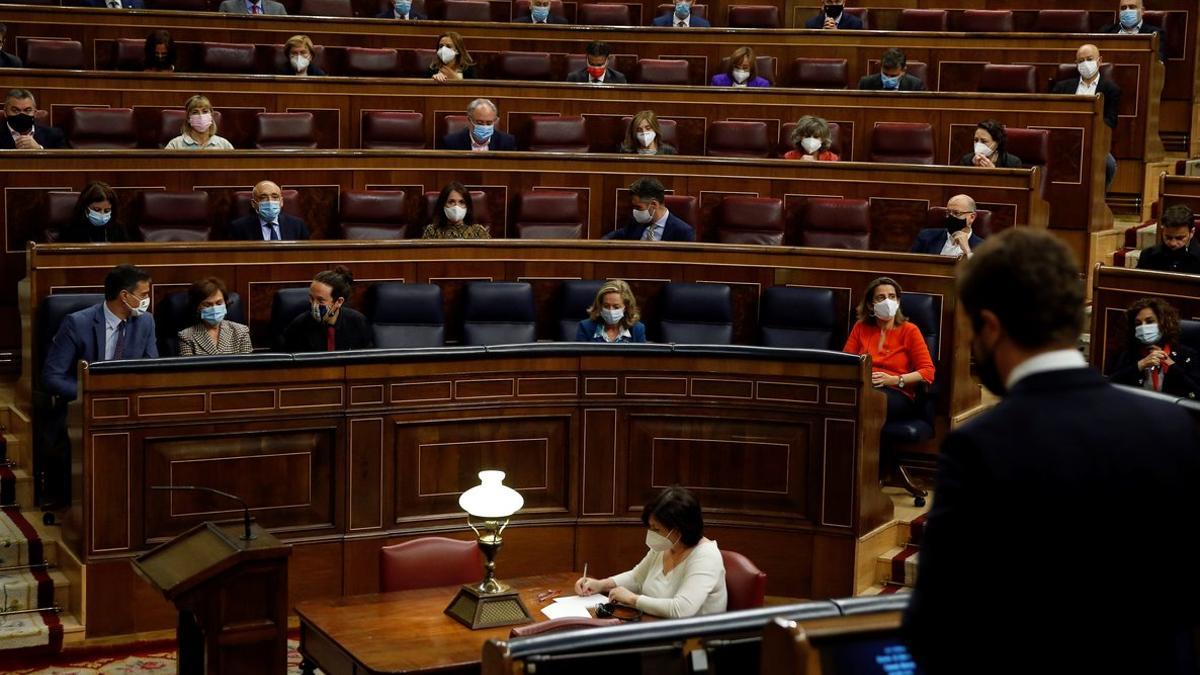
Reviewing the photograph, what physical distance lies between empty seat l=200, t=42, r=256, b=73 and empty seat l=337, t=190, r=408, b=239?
2.01m

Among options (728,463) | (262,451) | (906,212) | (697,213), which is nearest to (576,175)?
(697,213)

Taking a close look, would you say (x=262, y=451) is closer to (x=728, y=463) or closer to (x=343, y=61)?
(x=728, y=463)

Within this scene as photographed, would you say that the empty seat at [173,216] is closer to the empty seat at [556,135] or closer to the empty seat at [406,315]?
the empty seat at [406,315]

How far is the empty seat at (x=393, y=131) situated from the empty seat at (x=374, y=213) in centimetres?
93

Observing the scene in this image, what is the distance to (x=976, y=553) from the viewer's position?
171 cm

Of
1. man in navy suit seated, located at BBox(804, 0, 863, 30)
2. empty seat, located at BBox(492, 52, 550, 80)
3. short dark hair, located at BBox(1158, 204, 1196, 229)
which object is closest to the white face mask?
short dark hair, located at BBox(1158, 204, 1196, 229)

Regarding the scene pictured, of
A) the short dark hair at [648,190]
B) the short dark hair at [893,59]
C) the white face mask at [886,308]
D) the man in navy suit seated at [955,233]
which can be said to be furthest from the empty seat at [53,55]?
the white face mask at [886,308]

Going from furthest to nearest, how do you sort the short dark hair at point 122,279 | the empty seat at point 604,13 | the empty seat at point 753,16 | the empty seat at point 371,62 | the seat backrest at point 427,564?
the empty seat at point 604,13
the empty seat at point 753,16
the empty seat at point 371,62
the short dark hair at point 122,279
the seat backrest at point 427,564

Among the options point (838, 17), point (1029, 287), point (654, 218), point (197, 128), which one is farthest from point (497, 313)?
point (1029, 287)

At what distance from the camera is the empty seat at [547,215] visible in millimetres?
7801

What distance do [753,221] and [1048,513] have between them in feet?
20.1

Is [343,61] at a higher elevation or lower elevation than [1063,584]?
higher

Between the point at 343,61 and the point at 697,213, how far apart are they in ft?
9.59

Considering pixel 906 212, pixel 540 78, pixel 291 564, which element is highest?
pixel 540 78
